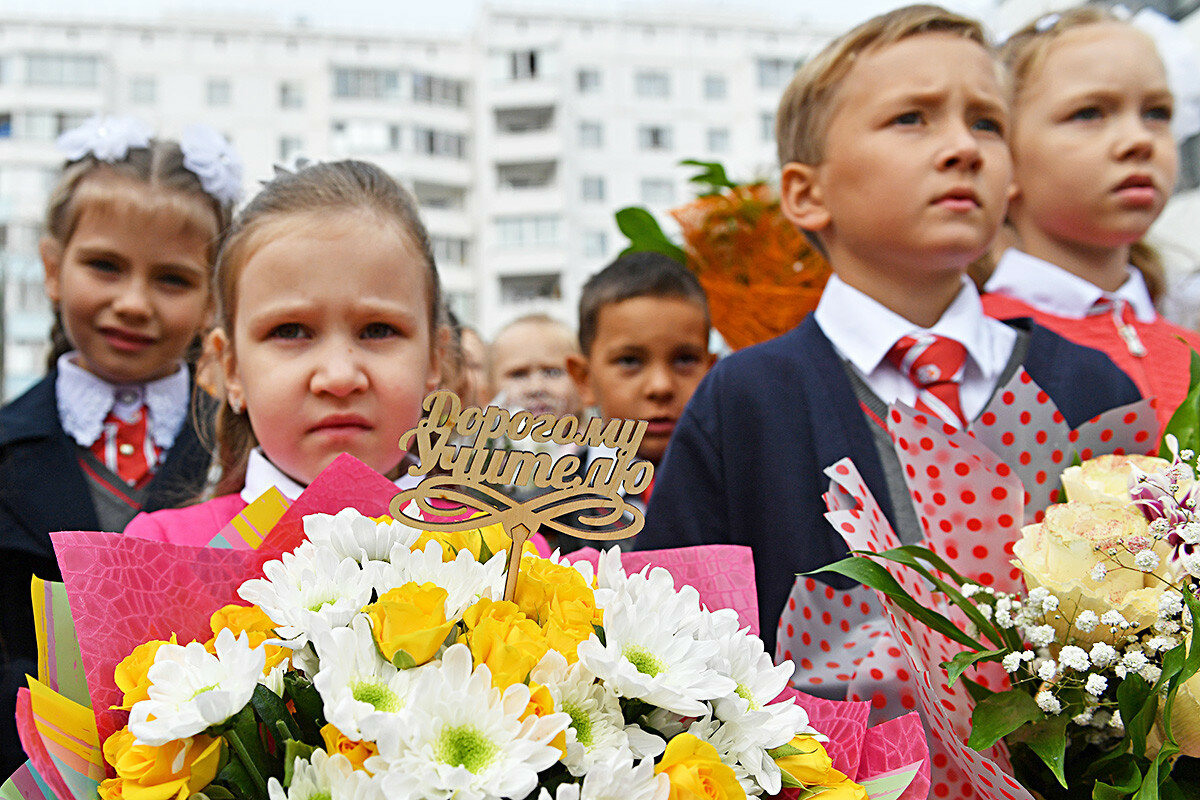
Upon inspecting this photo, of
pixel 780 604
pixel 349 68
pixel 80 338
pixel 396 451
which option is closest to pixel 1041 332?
pixel 780 604

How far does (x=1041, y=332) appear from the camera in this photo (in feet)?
7.34

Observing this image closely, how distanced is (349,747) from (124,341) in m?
2.27

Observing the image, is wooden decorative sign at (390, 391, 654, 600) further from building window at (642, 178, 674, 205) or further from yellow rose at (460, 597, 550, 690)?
building window at (642, 178, 674, 205)

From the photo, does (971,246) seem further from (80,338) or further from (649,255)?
(80,338)

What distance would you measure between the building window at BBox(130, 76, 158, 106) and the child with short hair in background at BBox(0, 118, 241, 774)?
41.1 meters

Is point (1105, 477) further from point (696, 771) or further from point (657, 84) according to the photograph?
point (657, 84)

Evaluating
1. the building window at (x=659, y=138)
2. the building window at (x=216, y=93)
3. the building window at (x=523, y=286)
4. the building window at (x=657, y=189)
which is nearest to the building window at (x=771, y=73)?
the building window at (x=659, y=138)

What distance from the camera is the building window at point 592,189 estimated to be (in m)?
39.6

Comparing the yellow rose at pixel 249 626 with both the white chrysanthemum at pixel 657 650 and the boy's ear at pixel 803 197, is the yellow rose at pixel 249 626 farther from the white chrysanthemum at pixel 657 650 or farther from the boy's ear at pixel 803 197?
the boy's ear at pixel 803 197

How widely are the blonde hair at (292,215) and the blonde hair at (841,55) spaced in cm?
84

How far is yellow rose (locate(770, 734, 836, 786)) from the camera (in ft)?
Result: 3.63

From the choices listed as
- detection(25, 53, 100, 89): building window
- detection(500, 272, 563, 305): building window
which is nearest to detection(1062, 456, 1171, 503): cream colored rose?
detection(500, 272, 563, 305): building window

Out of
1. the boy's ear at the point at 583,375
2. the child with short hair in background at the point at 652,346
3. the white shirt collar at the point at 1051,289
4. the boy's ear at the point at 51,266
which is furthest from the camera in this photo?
the boy's ear at the point at 583,375

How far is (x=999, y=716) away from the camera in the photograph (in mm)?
1289
